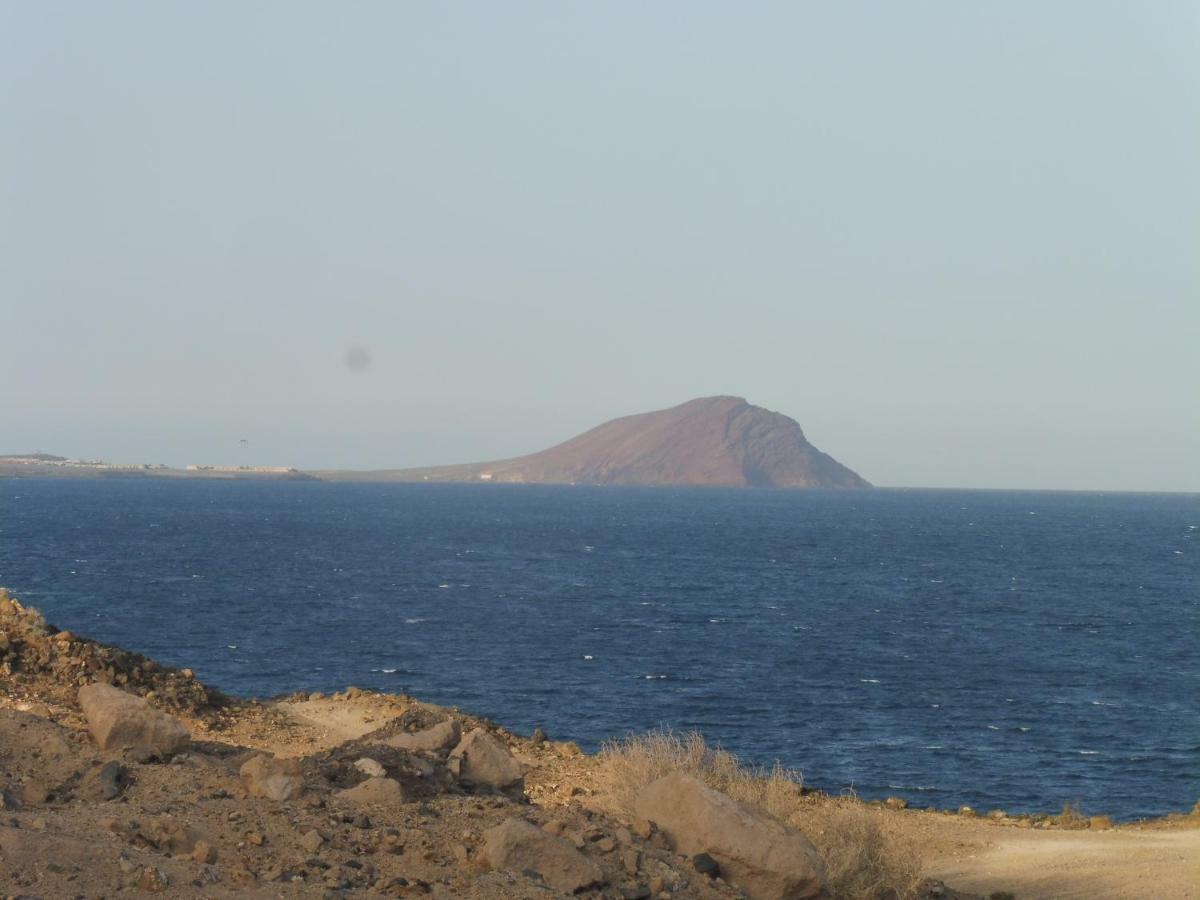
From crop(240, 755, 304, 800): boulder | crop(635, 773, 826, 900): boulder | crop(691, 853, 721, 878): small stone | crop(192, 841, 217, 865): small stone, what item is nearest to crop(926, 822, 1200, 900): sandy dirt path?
crop(635, 773, 826, 900): boulder

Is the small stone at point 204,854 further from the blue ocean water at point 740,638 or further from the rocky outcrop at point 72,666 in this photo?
the blue ocean water at point 740,638

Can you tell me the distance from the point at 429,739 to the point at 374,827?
3344mm

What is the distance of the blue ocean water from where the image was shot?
32000 mm

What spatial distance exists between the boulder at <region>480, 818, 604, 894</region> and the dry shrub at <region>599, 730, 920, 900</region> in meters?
2.46

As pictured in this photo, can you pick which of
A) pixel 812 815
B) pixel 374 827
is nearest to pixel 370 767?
pixel 374 827

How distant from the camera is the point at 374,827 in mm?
10117

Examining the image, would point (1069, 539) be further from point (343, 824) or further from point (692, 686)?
point (343, 824)

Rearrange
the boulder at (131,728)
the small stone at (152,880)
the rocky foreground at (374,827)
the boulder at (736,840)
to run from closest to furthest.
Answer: the small stone at (152,880) → the rocky foreground at (374,827) → the boulder at (736,840) → the boulder at (131,728)

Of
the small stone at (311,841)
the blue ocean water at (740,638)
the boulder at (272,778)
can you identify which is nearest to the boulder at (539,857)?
the small stone at (311,841)

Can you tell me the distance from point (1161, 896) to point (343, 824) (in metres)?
10.9

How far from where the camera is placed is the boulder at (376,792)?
10867 mm

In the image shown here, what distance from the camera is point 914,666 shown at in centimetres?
4519

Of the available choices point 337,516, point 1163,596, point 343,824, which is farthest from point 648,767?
point 337,516

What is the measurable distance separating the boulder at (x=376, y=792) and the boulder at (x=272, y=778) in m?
0.41
